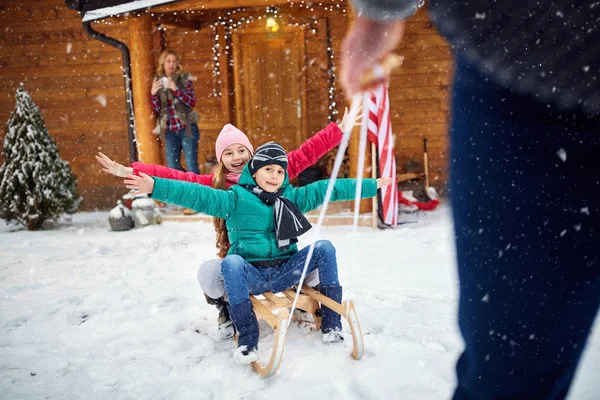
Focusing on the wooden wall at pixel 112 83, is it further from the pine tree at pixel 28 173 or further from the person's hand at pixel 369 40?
the person's hand at pixel 369 40

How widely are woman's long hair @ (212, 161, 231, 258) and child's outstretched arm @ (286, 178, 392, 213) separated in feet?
1.61

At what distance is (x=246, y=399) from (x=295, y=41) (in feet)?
24.9

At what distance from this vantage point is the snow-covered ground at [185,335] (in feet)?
7.50

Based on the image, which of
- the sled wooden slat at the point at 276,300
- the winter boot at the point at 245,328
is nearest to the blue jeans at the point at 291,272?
the sled wooden slat at the point at 276,300

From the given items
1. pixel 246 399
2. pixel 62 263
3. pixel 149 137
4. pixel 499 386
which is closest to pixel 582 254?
pixel 499 386

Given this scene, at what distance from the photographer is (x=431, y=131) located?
8.48 meters

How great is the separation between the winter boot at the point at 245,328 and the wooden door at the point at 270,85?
6688 mm

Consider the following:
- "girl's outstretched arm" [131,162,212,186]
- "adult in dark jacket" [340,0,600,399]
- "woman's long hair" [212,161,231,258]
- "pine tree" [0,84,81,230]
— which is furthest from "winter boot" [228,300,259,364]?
"pine tree" [0,84,81,230]

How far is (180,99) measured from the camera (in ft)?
22.5

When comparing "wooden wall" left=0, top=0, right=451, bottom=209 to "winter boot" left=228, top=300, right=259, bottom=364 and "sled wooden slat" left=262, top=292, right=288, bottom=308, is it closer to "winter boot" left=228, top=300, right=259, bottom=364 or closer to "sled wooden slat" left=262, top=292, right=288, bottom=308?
"sled wooden slat" left=262, top=292, right=288, bottom=308

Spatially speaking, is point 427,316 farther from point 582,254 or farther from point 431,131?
point 431,131

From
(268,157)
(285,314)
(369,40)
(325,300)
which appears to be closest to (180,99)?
(268,157)

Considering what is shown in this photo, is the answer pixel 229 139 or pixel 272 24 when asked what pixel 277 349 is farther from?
pixel 272 24

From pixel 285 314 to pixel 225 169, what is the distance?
1230 millimetres
